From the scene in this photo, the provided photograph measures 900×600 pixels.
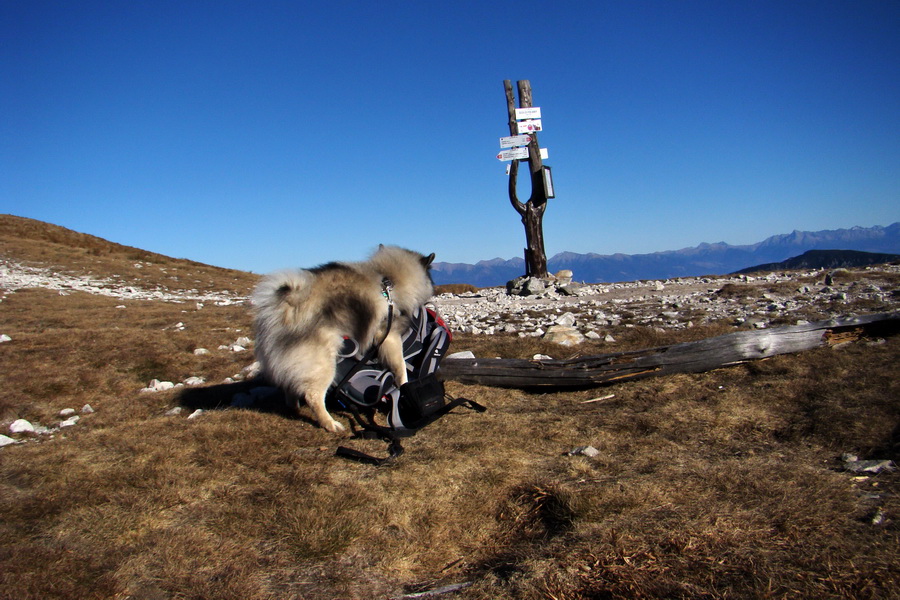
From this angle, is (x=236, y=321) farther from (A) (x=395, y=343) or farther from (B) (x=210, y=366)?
(A) (x=395, y=343)

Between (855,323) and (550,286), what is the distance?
861 centimetres

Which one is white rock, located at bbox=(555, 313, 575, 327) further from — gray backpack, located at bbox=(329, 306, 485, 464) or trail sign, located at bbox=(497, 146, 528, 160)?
trail sign, located at bbox=(497, 146, 528, 160)

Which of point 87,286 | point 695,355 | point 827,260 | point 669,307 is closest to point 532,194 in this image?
point 669,307

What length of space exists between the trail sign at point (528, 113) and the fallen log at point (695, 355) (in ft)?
37.0

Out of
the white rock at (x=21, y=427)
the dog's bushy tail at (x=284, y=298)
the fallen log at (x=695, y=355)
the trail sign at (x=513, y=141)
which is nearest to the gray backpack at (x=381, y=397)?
the dog's bushy tail at (x=284, y=298)

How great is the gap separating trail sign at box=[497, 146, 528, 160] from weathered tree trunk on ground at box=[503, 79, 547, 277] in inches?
9.1

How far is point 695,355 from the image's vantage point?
17.4 feet

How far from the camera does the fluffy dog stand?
4.54m

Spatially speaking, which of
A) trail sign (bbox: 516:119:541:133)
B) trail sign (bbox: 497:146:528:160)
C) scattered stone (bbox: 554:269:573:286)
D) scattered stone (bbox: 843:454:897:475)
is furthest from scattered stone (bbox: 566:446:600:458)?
trail sign (bbox: 516:119:541:133)

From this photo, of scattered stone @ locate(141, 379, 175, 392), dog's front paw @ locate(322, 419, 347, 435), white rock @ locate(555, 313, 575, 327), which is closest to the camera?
dog's front paw @ locate(322, 419, 347, 435)

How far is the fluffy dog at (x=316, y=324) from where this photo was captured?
14.9 ft

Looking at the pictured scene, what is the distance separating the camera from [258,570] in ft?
7.98

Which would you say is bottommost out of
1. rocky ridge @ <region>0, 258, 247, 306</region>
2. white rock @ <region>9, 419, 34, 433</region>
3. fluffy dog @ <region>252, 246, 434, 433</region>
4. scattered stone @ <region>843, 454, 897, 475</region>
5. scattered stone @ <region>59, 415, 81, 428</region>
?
scattered stone @ <region>843, 454, 897, 475</region>

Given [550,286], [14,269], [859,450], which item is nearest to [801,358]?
[859,450]
